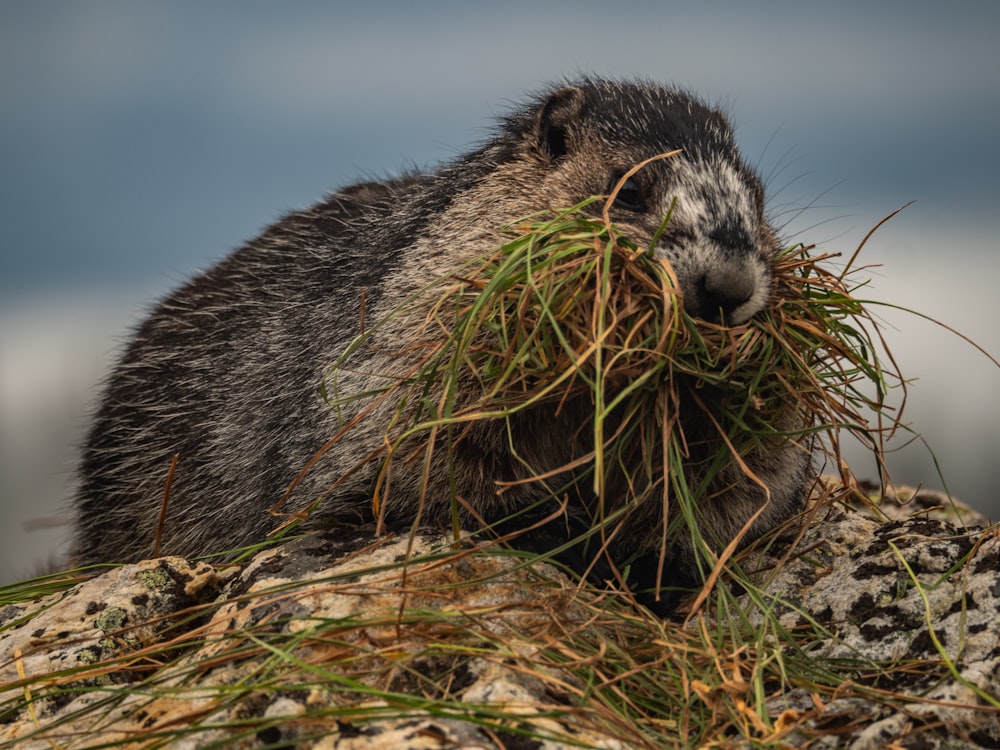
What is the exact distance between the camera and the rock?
10.7 ft

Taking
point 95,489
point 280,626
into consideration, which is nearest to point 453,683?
point 280,626

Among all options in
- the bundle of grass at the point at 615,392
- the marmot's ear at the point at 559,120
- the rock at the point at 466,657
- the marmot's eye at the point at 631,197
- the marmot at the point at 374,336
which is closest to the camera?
the rock at the point at 466,657

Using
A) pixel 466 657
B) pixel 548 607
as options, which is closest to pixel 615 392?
pixel 548 607

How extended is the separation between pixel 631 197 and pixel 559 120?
2.63ft

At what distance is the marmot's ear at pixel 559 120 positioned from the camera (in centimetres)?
529

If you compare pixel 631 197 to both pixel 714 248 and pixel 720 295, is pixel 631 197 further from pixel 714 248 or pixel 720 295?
pixel 720 295

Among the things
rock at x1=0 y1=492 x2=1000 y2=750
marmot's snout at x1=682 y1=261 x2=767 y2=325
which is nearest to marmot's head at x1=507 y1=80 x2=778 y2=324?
marmot's snout at x1=682 y1=261 x2=767 y2=325

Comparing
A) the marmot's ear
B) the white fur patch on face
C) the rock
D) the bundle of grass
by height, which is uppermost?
the marmot's ear

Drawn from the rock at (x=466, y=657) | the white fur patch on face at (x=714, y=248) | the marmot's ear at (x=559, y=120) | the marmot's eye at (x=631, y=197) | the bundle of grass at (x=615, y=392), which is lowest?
the rock at (x=466, y=657)

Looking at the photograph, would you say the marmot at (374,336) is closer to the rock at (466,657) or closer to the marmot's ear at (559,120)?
the marmot's ear at (559,120)

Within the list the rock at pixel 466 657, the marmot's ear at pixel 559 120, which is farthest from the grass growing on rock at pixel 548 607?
the marmot's ear at pixel 559 120

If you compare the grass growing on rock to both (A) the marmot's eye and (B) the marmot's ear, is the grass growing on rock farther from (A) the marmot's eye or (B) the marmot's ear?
(B) the marmot's ear

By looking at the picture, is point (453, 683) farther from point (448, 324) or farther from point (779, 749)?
point (448, 324)

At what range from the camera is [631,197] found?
15.6 ft
